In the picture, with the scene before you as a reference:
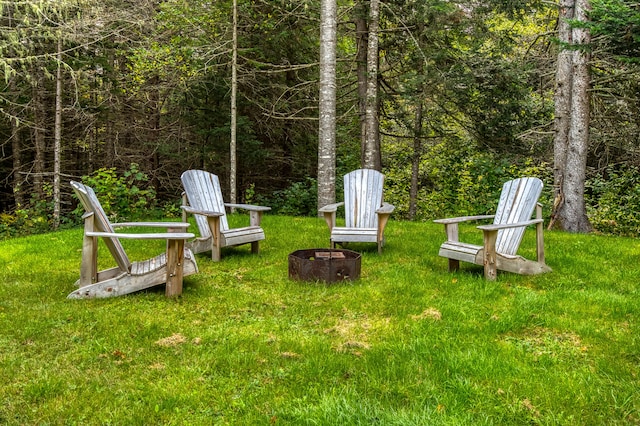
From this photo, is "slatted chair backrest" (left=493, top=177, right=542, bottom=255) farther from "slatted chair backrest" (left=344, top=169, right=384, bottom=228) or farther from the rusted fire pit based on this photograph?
"slatted chair backrest" (left=344, top=169, right=384, bottom=228)

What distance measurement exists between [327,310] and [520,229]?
2.05m

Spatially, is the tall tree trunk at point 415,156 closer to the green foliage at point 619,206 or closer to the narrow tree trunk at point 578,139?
the narrow tree trunk at point 578,139

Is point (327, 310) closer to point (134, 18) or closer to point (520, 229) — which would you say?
point (520, 229)

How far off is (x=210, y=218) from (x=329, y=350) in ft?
7.59

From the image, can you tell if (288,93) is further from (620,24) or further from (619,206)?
(619,206)

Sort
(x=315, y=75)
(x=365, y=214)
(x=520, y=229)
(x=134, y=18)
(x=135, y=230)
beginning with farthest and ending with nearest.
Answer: (x=315, y=75), (x=134, y=18), (x=135, y=230), (x=365, y=214), (x=520, y=229)

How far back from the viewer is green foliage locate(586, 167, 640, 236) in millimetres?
7445

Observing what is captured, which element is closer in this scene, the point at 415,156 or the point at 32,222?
the point at 32,222

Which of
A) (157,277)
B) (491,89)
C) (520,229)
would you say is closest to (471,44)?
(491,89)

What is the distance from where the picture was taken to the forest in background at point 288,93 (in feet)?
25.3

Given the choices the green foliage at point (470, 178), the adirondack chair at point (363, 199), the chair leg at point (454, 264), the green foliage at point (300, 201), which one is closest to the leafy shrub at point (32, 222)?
the green foliage at point (300, 201)

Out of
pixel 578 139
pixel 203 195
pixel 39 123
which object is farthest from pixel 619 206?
pixel 39 123

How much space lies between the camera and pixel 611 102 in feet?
25.3

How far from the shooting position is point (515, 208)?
4.21m
